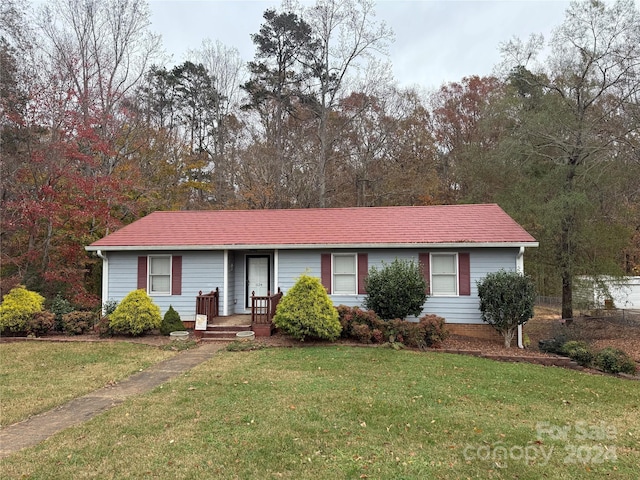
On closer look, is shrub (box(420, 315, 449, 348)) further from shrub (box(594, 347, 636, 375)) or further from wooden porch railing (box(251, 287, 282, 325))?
wooden porch railing (box(251, 287, 282, 325))

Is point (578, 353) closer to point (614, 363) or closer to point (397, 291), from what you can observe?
point (614, 363)

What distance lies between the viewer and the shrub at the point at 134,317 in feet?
37.1

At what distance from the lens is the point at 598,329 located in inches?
578

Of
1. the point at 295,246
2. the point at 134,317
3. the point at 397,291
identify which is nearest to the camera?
the point at 397,291

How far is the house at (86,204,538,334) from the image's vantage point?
12055mm

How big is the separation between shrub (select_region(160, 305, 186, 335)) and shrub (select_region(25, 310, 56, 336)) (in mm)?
3164

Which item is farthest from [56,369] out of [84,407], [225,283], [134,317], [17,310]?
[225,283]

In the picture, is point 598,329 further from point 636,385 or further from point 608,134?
point 636,385

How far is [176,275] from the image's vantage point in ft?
43.3

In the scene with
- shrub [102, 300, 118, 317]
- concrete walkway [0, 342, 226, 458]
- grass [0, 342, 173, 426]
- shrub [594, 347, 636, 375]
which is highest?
shrub [102, 300, 118, 317]

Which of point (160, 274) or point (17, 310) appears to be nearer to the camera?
point (17, 310)

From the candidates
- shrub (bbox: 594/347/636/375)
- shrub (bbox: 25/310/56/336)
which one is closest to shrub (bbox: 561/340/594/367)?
Result: shrub (bbox: 594/347/636/375)

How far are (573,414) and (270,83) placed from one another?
23.5 m

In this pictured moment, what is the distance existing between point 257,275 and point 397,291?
5.15 m
